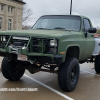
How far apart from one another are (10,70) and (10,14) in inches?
1264

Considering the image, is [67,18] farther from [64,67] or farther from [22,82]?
[22,82]

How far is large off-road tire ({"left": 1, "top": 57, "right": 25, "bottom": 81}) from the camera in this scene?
5730mm

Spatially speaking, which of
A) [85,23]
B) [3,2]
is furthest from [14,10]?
[85,23]

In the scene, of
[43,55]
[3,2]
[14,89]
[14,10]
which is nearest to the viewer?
[43,55]

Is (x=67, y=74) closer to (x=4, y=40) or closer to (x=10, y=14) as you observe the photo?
(x=4, y=40)

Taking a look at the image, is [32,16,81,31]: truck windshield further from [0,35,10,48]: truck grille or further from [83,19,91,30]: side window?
[0,35,10,48]: truck grille

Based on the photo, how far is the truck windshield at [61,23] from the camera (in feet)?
18.6

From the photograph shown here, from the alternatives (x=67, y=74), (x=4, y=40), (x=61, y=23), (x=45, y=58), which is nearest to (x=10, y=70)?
(x=4, y=40)

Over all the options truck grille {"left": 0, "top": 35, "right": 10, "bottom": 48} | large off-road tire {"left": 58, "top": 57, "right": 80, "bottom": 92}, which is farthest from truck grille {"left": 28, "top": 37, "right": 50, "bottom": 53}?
truck grille {"left": 0, "top": 35, "right": 10, "bottom": 48}

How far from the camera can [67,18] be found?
5.92 m

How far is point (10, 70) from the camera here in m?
5.77

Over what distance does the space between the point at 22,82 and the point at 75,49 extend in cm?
197

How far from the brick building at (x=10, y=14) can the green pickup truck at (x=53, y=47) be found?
98.5 feet

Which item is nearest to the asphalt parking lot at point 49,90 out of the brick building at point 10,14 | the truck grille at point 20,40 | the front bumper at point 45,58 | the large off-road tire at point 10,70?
the large off-road tire at point 10,70
